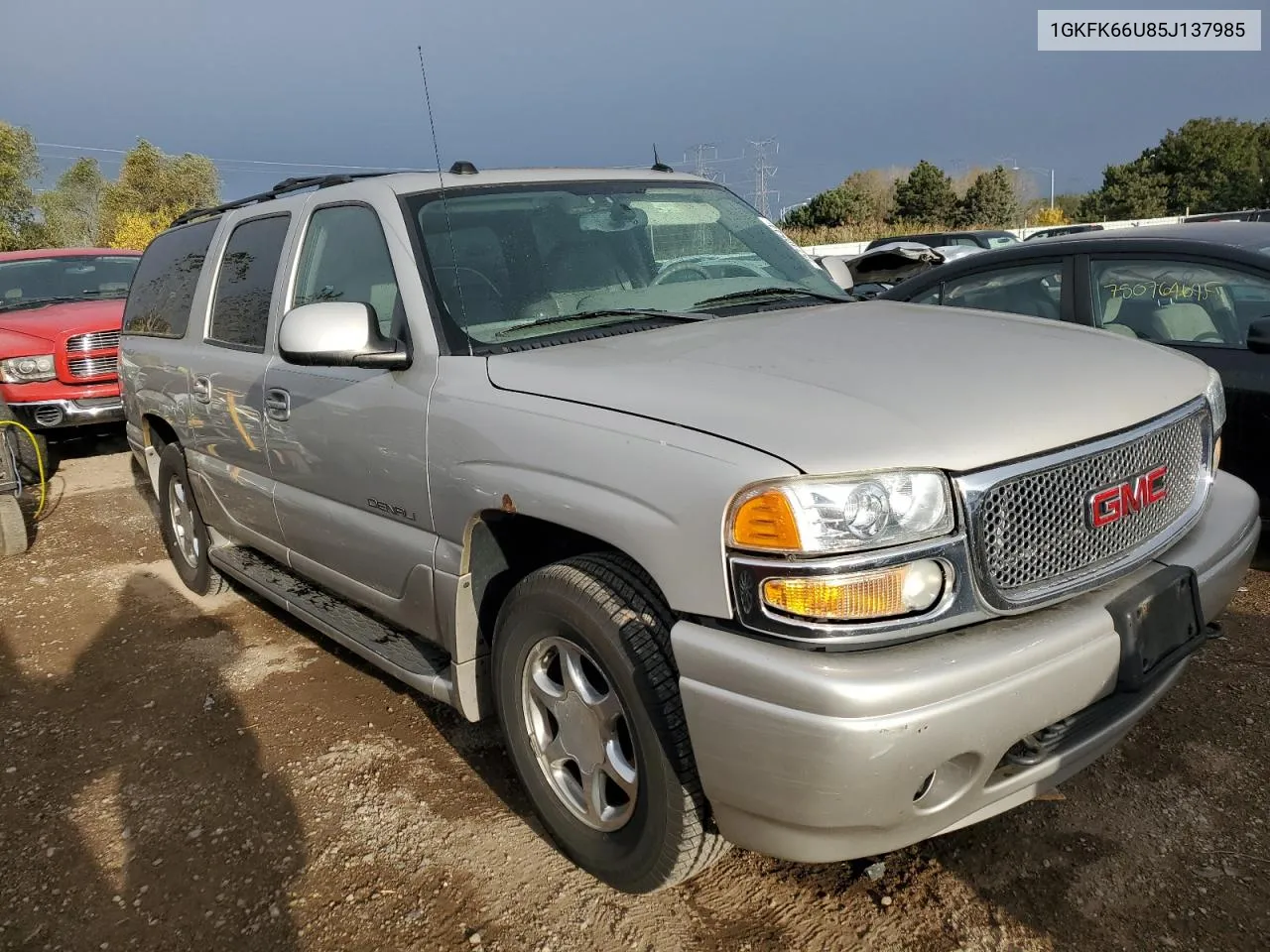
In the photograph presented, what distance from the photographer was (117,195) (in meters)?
38.6

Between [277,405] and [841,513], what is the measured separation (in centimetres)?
248

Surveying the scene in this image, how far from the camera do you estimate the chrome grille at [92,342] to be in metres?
8.42

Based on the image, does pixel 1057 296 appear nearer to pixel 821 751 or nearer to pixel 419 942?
pixel 821 751

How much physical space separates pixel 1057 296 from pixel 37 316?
8497mm

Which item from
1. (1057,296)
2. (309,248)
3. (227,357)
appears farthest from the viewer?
(1057,296)

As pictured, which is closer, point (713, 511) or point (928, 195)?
point (713, 511)

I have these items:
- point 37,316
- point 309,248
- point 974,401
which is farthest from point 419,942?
point 37,316

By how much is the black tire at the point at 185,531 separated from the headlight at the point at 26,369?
388cm

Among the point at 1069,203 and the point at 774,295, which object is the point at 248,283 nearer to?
the point at 774,295

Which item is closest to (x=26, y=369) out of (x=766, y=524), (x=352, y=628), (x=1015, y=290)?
(x=352, y=628)

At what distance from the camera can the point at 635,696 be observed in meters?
2.23

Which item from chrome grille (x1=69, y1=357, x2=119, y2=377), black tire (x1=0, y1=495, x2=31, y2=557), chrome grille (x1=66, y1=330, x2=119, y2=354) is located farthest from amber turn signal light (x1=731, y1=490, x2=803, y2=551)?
chrome grille (x1=69, y1=357, x2=119, y2=377)

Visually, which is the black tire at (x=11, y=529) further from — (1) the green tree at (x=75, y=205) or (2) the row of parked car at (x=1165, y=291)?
(1) the green tree at (x=75, y=205)

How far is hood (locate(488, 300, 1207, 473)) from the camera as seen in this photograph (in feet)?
6.73
